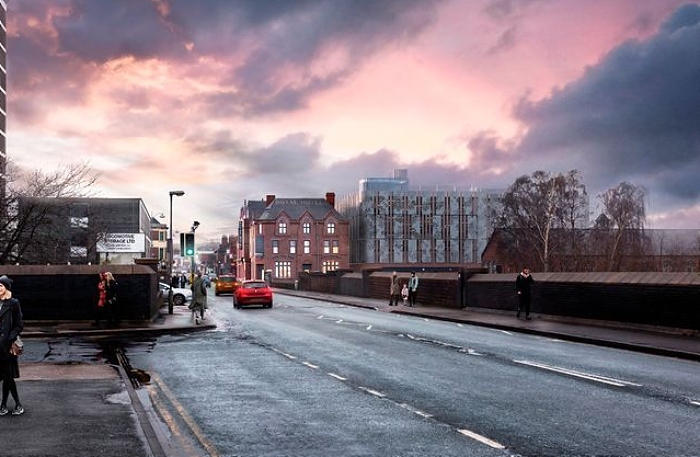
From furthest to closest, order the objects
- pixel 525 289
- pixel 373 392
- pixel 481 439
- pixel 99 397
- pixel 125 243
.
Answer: pixel 125 243, pixel 525 289, pixel 373 392, pixel 99 397, pixel 481 439

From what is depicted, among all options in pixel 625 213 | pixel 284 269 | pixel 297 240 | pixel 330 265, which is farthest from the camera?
pixel 330 265

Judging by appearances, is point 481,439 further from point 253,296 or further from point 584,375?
point 253,296

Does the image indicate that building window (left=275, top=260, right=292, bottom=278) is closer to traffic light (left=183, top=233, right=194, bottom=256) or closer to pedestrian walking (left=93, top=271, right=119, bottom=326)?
traffic light (left=183, top=233, right=194, bottom=256)

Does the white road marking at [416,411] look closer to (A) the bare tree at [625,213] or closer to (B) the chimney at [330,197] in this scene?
(A) the bare tree at [625,213]

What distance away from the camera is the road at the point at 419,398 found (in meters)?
8.26

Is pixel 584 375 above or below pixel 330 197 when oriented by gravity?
below

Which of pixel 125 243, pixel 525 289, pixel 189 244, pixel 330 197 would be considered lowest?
pixel 525 289

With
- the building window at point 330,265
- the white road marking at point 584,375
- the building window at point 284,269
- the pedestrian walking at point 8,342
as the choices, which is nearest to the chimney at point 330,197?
the building window at point 330,265

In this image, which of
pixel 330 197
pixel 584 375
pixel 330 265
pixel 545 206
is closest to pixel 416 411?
pixel 584 375

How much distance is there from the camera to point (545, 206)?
8250 centimetres

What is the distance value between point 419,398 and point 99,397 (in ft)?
15.9

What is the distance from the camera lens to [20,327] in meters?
9.73

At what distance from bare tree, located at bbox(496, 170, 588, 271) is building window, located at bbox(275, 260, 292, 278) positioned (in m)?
53.2

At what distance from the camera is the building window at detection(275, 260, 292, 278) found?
129 m
